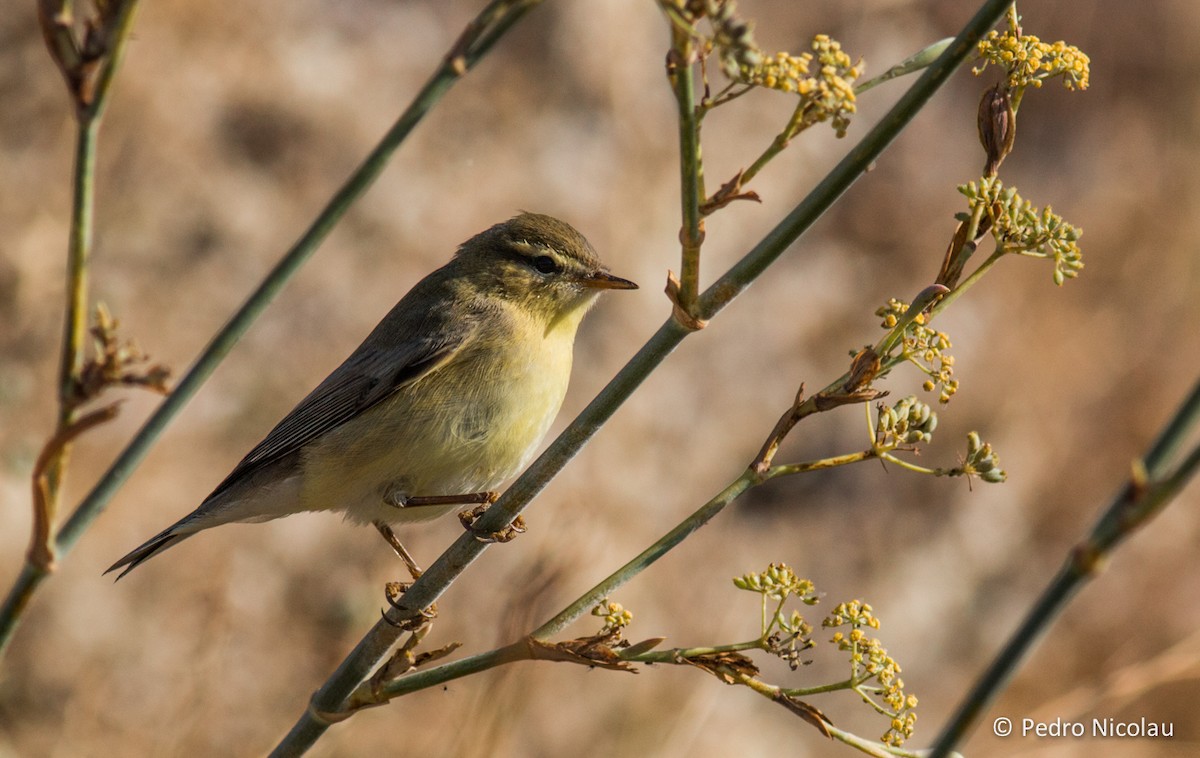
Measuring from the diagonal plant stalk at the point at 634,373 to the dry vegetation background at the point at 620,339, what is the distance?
3130 millimetres

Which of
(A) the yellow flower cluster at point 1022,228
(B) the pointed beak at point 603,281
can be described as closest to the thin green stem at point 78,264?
(A) the yellow flower cluster at point 1022,228

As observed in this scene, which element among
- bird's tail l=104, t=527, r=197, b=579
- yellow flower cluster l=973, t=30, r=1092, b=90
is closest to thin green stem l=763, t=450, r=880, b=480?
yellow flower cluster l=973, t=30, r=1092, b=90

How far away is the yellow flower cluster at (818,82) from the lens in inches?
58.6

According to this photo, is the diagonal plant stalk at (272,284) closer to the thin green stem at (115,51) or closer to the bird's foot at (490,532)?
the thin green stem at (115,51)

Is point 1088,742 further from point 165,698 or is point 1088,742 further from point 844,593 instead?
point 165,698

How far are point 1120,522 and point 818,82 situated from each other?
2.60ft

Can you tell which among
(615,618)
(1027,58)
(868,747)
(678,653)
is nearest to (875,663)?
(868,747)

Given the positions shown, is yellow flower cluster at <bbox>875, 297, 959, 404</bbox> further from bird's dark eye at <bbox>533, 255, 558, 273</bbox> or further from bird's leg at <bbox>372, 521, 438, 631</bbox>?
bird's dark eye at <bbox>533, 255, 558, 273</bbox>

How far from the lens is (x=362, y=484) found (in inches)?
131

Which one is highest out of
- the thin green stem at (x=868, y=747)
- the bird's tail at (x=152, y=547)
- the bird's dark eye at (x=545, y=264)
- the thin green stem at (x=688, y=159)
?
the bird's dark eye at (x=545, y=264)

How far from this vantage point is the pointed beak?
11.4ft

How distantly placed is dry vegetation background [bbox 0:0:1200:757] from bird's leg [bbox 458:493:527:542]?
1.94 m

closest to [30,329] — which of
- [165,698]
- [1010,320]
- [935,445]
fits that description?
[165,698]

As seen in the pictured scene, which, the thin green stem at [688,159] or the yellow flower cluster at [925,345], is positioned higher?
the yellow flower cluster at [925,345]
